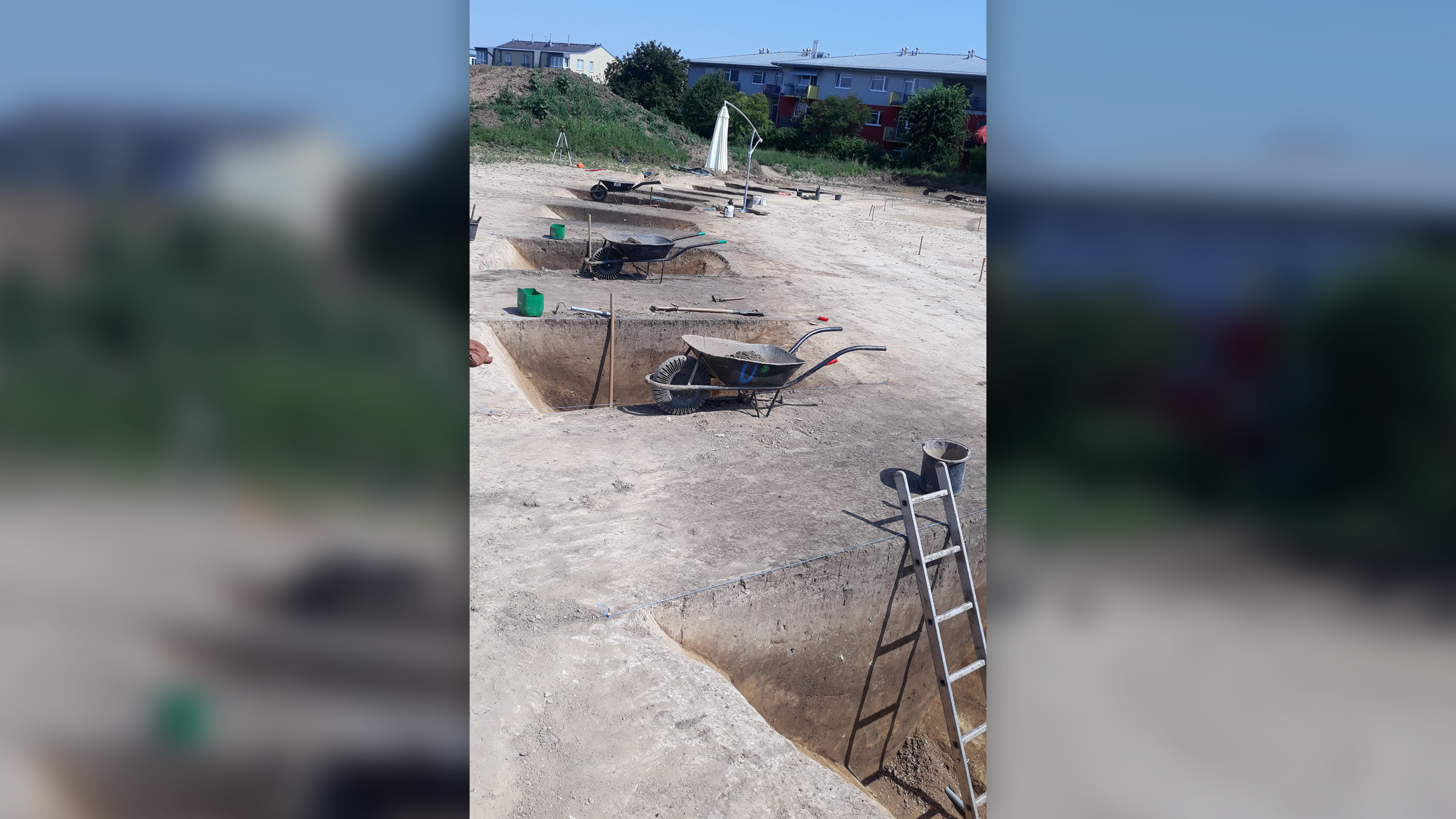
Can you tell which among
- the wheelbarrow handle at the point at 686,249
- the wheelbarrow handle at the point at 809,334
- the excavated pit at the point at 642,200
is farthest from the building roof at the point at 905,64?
the wheelbarrow handle at the point at 809,334

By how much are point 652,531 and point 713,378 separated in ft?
10.1

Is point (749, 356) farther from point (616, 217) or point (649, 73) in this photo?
point (649, 73)

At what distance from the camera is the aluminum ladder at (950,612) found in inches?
193

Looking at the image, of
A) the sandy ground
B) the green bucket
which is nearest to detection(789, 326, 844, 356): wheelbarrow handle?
the sandy ground

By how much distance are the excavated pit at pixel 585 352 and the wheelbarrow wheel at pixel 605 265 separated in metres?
3.39

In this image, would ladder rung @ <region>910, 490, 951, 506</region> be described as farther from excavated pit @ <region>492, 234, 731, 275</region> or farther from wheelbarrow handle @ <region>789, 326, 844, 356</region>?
excavated pit @ <region>492, 234, 731, 275</region>

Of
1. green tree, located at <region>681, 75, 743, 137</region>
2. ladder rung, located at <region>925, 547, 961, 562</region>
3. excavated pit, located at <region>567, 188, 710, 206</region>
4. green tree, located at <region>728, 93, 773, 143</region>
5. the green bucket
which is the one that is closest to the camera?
ladder rung, located at <region>925, 547, 961, 562</region>

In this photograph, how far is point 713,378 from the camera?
8445 mm

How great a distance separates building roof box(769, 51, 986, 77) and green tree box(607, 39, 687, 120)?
385 inches

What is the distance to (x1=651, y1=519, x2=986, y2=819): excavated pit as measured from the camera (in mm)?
5105
